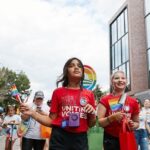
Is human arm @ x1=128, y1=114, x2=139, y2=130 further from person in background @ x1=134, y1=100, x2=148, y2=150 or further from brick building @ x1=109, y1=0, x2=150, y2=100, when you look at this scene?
brick building @ x1=109, y1=0, x2=150, y2=100

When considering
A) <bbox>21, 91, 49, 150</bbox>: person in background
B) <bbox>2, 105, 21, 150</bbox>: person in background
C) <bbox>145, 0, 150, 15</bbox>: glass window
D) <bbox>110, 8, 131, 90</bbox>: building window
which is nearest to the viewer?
<bbox>21, 91, 49, 150</bbox>: person in background

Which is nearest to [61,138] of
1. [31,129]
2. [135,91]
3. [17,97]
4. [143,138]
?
[17,97]

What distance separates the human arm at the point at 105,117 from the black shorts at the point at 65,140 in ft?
1.16

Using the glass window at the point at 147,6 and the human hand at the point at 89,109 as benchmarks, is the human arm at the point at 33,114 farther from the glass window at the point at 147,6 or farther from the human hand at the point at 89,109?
the glass window at the point at 147,6

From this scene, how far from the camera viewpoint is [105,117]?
4.31 metres

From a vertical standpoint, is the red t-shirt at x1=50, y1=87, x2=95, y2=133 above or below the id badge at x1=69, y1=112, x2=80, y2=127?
above

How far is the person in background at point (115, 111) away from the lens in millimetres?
4195

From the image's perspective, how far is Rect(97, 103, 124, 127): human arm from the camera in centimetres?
399

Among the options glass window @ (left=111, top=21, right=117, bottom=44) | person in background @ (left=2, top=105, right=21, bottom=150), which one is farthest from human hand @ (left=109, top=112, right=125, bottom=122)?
glass window @ (left=111, top=21, right=117, bottom=44)

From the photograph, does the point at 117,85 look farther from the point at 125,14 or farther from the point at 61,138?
the point at 125,14

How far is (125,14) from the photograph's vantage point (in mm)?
38188

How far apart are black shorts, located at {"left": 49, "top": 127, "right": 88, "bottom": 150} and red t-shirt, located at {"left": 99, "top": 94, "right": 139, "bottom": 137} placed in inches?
18.2

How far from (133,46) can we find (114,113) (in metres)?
32.3

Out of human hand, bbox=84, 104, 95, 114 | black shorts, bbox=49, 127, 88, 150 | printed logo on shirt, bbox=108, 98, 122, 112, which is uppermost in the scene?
printed logo on shirt, bbox=108, 98, 122, 112
